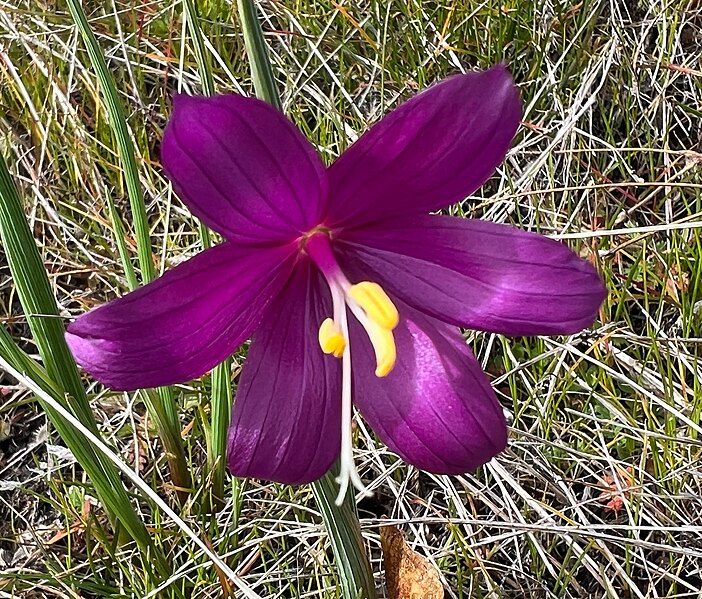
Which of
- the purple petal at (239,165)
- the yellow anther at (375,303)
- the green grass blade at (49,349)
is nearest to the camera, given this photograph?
the purple petal at (239,165)

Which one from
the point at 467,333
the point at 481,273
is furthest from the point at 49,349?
the point at 467,333

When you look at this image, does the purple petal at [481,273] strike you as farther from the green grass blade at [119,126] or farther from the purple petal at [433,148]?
the green grass blade at [119,126]

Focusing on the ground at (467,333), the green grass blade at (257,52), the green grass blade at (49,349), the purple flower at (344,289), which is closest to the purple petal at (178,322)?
the purple flower at (344,289)

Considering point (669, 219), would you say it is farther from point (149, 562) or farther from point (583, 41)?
point (149, 562)

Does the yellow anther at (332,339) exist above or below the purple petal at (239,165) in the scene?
below

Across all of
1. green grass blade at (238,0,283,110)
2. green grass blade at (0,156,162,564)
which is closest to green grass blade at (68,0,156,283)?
green grass blade at (0,156,162,564)

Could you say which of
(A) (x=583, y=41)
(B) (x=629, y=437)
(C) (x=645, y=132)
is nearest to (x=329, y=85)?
(A) (x=583, y=41)
